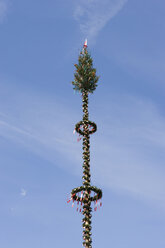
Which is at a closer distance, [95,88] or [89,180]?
[89,180]

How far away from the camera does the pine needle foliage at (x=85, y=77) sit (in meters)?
46.2

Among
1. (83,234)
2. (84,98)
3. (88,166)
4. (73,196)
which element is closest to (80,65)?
(84,98)

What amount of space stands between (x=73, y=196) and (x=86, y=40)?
26599 mm

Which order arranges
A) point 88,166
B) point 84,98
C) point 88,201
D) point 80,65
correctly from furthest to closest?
point 80,65 < point 84,98 < point 88,166 < point 88,201

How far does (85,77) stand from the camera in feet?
153

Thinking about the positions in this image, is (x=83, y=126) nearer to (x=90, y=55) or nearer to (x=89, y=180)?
(x=89, y=180)

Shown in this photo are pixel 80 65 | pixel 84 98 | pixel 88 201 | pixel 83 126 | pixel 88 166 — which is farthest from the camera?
pixel 80 65

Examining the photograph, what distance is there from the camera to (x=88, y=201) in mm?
34656

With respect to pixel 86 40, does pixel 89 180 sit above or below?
below

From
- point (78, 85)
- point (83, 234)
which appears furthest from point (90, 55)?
point (83, 234)

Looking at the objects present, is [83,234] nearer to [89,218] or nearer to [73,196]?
[89,218]

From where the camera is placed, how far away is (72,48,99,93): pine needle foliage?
152 ft

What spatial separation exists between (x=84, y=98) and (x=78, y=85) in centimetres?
339

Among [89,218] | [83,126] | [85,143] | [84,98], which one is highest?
[84,98]
